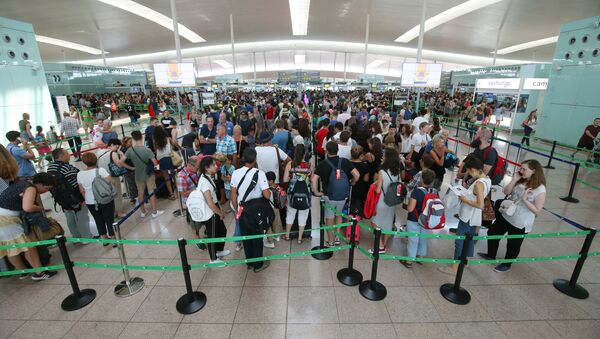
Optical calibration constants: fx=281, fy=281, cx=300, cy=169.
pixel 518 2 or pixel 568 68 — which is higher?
pixel 518 2

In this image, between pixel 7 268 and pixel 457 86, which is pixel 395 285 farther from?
pixel 457 86

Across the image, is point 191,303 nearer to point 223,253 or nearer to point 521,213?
point 223,253

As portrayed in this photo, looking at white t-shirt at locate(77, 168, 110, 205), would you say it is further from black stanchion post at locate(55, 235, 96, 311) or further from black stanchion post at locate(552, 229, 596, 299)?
black stanchion post at locate(552, 229, 596, 299)

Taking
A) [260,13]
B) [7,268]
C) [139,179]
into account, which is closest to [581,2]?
[260,13]

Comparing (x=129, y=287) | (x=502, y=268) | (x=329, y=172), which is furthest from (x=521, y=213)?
(x=129, y=287)

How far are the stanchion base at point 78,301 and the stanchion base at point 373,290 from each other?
3342 millimetres

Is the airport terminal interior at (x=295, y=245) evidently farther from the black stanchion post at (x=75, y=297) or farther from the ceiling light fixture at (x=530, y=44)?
the ceiling light fixture at (x=530, y=44)

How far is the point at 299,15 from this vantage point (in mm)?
22688

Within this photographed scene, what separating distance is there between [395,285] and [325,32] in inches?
1157

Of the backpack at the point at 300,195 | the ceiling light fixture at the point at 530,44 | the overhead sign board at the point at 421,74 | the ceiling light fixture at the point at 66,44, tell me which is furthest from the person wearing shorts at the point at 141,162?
the ceiling light fixture at the point at 530,44

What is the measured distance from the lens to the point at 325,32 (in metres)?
28.6

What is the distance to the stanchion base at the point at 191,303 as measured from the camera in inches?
129

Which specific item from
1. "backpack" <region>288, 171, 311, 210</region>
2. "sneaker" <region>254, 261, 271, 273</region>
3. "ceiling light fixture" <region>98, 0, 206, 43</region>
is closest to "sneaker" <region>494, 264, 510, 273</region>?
"backpack" <region>288, 171, 311, 210</region>

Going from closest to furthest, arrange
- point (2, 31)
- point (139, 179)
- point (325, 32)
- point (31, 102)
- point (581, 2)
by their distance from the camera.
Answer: point (139, 179)
point (2, 31)
point (31, 102)
point (581, 2)
point (325, 32)
